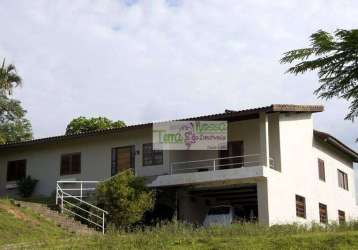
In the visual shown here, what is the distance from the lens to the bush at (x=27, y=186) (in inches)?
1267

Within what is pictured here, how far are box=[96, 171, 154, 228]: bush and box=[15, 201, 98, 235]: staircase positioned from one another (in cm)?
116

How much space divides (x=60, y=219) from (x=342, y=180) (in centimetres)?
1819

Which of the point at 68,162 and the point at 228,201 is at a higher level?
the point at 68,162

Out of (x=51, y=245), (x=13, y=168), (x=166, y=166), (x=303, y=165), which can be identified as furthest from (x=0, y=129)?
(x=51, y=245)

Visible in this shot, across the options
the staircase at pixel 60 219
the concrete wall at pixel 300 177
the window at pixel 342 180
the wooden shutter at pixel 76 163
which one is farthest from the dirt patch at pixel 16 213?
the window at pixel 342 180

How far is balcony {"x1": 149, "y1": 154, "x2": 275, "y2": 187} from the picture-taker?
25.2 m

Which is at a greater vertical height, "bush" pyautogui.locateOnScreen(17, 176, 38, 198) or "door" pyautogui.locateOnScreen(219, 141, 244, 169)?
"door" pyautogui.locateOnScreen(219, 141, 244, 169)

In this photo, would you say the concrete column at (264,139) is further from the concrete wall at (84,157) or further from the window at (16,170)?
the window at (16,170)

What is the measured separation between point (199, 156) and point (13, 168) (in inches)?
449

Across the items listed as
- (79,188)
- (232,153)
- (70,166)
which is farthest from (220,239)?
(70,166)

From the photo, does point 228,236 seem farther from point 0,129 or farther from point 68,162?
point 0,129

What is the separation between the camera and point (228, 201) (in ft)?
99.4

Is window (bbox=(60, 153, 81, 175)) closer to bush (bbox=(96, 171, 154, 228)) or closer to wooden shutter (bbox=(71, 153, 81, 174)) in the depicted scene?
wooden shutter (bbox=(71, 153, 81, 174))

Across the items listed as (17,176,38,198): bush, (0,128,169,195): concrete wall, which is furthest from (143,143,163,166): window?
(17,176,38,198): bush
